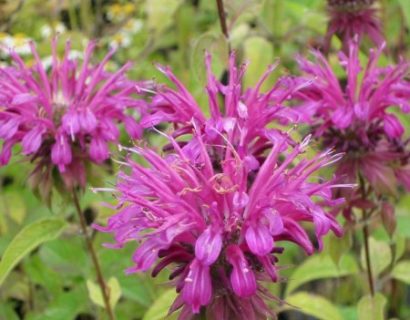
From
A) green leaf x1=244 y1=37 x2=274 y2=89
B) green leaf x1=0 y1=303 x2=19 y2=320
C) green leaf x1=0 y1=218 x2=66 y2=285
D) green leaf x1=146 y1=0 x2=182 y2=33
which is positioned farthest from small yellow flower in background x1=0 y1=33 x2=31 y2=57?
green leaf x1=0 y1=218 x2=66 y2=285

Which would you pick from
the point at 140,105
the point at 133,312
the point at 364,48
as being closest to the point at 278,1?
the point at 364,48

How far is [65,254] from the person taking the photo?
1.67 m

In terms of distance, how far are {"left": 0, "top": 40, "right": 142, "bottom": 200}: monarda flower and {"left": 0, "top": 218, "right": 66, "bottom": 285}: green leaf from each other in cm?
7

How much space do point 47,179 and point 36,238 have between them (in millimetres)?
113

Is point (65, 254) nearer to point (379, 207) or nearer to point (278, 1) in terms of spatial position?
point (379, 207)

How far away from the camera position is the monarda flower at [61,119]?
1333 mm

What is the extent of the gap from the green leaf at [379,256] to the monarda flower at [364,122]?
0.69 feet

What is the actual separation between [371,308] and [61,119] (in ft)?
2.24

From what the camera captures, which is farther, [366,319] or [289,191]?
[366,319]

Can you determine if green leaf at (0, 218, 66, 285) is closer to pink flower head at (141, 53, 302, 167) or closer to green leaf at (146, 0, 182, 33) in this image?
pink flower head at (141, 53, 302, 167)

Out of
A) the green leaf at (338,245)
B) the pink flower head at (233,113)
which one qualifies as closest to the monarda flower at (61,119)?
the pink flower head at (233,113)

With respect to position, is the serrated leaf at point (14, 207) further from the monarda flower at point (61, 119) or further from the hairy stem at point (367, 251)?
the hairy stem at point (367, 251)

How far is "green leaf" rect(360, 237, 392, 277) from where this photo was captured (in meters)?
1.56

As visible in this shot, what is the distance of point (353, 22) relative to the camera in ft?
5.59
